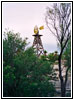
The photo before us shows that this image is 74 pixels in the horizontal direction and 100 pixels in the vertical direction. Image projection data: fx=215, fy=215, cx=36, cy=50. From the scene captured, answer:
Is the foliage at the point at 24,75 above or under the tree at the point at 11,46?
under

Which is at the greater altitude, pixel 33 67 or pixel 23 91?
pixel 33 67

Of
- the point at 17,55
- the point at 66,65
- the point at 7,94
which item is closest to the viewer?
the point at 7,94

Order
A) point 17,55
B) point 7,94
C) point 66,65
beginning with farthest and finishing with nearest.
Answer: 1. point 66,65
2. point 17,55
3. point 7,94

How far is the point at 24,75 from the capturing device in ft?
24.0

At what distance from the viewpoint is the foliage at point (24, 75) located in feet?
23.5

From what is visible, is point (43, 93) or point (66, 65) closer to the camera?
point (43, 93)

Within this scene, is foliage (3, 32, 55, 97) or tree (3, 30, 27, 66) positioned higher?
tree (3, 30, 27, 66)

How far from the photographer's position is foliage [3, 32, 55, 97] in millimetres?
7173

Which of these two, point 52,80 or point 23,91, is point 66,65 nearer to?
point 52,80

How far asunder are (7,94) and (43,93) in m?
1.21

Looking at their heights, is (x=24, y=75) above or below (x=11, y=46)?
below

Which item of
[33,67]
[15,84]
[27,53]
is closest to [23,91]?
[15,84]

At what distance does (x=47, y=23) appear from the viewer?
299 inches

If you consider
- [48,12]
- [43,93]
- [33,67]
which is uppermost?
[48,12]
